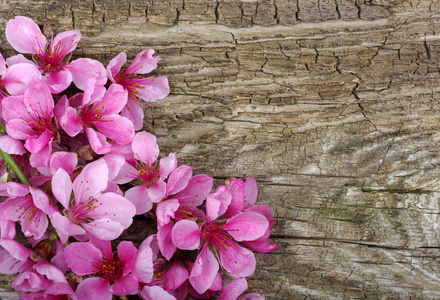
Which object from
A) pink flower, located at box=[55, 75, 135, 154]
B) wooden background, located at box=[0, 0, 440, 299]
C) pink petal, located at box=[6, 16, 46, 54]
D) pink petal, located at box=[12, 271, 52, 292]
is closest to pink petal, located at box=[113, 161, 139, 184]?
pink flower, located at box=[55, 75, 135, 154]

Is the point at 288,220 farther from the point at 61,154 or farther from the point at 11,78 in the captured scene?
the point at 11,78

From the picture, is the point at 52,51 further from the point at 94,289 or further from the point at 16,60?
the point at 94,289

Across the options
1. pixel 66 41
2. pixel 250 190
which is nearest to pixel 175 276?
pixel 250 190

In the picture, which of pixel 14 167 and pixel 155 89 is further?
pixel 155 89

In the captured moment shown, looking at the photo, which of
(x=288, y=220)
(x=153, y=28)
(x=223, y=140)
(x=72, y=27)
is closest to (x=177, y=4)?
(x=153, y=28)

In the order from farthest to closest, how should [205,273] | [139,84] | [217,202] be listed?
[139,84]
[205,273]
[217,202]

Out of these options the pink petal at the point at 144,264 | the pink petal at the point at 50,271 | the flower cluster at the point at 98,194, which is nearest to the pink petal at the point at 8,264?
the flower cluster at the point at 98,194

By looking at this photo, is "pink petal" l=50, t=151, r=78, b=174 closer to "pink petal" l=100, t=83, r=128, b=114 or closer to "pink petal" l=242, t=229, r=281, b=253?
"pink petal" l=100, t=83, r=128, b=114
